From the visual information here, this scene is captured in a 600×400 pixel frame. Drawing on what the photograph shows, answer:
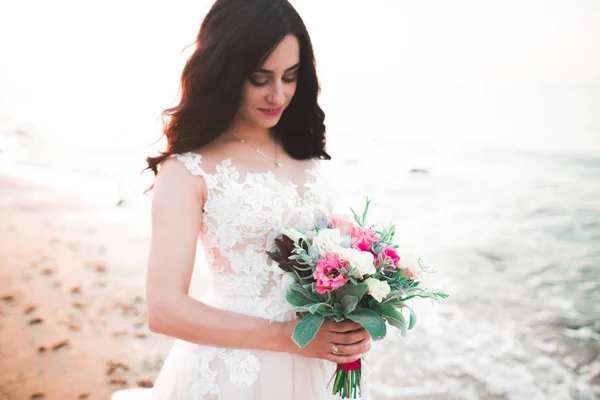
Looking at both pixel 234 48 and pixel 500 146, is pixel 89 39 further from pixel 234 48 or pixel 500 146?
pixel 234 48

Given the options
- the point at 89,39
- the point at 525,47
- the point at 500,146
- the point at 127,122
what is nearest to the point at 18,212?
the point at 127,122

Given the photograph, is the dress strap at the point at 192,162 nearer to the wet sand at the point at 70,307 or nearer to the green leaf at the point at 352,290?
the green leaf at the point at 352,290

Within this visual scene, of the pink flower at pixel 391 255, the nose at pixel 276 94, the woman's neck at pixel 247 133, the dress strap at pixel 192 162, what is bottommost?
the pink flower at pixel 391 255

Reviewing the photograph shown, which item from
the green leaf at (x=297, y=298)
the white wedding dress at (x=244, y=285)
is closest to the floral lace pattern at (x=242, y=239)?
the white wedding dress at (x=244, y=285)

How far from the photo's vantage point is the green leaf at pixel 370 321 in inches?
53.3

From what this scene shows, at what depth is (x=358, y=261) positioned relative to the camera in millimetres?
1364

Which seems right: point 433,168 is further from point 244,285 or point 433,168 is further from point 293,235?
point 293,235

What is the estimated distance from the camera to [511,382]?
14.7 feet

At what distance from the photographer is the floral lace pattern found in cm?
162

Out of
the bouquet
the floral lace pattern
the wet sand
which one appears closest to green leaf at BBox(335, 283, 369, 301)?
the bouquet

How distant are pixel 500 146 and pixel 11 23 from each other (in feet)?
56.0

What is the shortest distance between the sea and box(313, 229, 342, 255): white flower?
0.80 feet

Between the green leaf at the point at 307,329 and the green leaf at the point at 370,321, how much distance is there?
0.09 meters

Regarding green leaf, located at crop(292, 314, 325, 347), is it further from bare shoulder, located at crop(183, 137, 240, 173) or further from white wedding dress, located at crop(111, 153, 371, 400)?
bare shoulder, located at crop(183, 137, 240, 173)
